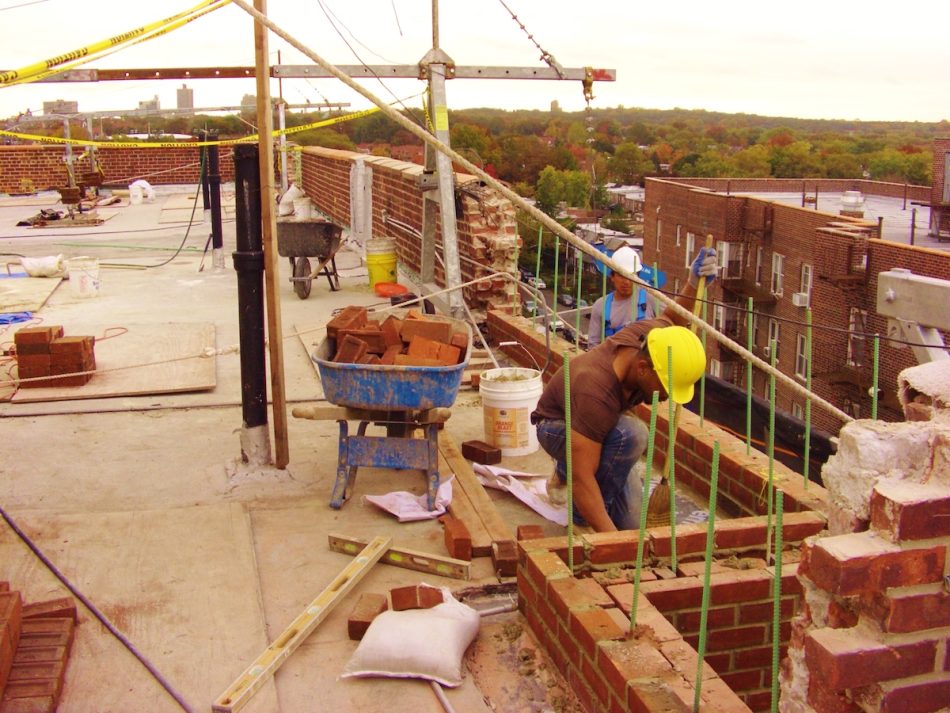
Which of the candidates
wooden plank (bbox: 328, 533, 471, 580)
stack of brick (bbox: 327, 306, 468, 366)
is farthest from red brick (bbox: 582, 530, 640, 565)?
stack of brick (bbox: 327, 306, 468, 366)

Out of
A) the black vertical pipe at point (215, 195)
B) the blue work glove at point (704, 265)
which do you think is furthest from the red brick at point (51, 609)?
the black vertical pipe at point (215, 195)

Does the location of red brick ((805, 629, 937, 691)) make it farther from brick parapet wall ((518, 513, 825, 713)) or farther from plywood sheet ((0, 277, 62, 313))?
plywood sheet ((0, 277, 62, 313))

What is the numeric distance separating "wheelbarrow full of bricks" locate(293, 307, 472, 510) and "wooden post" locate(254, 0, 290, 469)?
0.85 feet

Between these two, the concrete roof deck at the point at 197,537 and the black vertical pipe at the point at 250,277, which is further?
the black vertical pipe at the point at 250,277

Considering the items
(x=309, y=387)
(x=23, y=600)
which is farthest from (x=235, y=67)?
(x=23, y=600)

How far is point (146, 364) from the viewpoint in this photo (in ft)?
24.7

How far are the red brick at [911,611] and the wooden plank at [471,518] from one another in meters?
2.46

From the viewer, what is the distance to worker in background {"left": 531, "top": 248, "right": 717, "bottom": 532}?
171 inches

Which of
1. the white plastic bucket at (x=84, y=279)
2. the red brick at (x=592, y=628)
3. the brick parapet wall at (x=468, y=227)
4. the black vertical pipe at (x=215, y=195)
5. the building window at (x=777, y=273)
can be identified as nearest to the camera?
the red brick at (x=592, y=628)

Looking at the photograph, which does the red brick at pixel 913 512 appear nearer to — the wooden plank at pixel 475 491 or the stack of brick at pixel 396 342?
the wooden plank at pixel 475 491

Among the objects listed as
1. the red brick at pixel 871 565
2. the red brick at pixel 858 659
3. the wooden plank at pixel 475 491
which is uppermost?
the red brick at pixel 871 565

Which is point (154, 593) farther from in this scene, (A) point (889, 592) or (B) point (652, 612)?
(A) point (889, 592)

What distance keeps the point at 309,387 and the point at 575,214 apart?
104ft

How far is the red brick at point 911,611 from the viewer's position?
91.1 inches
